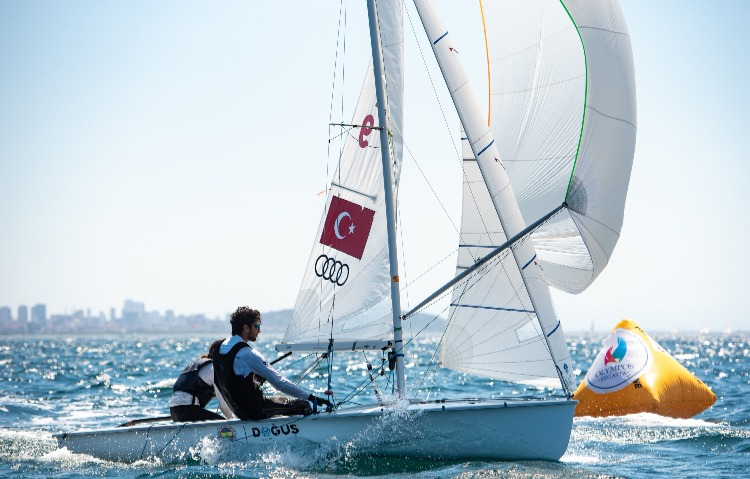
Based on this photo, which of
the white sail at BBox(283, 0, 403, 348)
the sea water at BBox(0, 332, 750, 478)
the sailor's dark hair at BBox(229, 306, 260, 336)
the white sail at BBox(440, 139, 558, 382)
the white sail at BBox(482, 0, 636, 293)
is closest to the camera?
the white sail at BBox(482, 0, 636, 293)

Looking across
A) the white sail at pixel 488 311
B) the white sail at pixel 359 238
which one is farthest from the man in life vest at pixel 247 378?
the white sail at pixel 488 311

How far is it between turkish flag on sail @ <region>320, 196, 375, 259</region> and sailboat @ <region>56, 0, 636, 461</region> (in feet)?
0.04

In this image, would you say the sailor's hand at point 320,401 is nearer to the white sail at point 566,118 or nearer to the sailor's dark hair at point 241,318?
the sailor's dark hair at point 241,318

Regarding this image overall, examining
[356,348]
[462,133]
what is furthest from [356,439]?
[462,133]

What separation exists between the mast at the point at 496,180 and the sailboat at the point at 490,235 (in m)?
0.01

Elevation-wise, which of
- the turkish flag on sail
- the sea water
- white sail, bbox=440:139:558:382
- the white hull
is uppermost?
the turkish flag on sail

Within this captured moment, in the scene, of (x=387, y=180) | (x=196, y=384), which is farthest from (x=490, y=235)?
(x=196, y=384)

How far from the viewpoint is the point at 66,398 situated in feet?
56.6

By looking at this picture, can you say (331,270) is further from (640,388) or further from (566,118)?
(640,388)

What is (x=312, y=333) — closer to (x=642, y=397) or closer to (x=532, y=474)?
(x=532, y=474)

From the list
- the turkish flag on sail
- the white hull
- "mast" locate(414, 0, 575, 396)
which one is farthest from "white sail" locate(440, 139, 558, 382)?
the turkish flag on sail

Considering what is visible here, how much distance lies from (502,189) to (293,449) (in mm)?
3288

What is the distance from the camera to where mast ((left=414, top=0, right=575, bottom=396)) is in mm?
8414

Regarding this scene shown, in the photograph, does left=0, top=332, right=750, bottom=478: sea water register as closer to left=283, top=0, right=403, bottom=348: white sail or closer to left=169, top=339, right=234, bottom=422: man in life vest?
left=169, top=339, right=234, bottom=422: man in life vest
